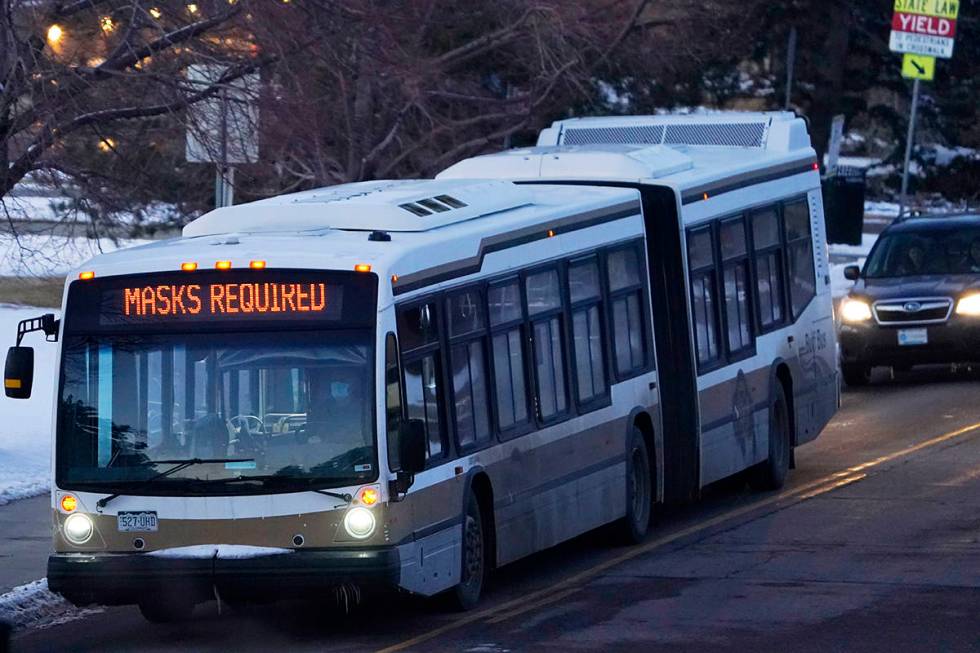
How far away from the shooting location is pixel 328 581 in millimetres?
10414

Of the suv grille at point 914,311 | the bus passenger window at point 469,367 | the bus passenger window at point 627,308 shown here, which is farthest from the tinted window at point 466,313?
the suv grille at point 914,311

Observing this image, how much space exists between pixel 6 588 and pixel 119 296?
2.42 metres

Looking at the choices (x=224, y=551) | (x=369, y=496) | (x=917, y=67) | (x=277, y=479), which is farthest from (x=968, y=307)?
(x=224, y=551)

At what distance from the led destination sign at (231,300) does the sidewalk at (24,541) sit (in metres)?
2.44

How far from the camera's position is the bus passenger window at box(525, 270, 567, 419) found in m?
12.9

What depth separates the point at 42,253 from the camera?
19344 millimetres

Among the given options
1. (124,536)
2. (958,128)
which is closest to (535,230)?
(124,536)

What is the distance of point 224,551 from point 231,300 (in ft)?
4.56

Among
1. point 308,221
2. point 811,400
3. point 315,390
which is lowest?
point 811,400

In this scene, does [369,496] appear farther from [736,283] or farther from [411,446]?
[736,283]

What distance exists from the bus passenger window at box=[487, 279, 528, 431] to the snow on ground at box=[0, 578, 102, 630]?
2.91 metres

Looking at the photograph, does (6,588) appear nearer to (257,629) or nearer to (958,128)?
(257,629)

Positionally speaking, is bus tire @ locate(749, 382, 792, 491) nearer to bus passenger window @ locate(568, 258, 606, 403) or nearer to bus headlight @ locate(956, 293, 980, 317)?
bus passenger window @ locate(568, 258, 606, 403)

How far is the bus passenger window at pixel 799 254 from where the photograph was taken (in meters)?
17.8
